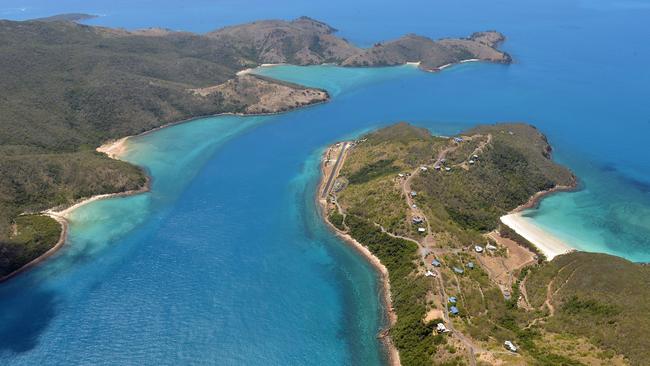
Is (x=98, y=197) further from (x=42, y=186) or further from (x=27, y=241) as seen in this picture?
(x=27, y=241)

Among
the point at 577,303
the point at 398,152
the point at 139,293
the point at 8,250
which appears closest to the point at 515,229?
the point at 577,303

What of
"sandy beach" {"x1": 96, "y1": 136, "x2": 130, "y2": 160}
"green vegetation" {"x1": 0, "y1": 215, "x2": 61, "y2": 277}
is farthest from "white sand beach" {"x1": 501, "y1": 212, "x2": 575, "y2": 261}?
"sandy beach" {"x1": 96, "y1": 136, "x2": 130, "y2": 160}

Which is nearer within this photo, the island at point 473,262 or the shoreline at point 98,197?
the island at point 473,262

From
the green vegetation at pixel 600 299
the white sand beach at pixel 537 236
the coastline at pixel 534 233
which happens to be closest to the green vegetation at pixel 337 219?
the coastline at pixel 534 233

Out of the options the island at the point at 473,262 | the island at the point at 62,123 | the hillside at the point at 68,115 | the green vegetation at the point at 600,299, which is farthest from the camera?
the hillside at the point at 68,115

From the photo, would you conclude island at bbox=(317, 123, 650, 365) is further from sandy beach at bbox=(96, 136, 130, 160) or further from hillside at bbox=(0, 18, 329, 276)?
sandy beach at bbox=(96, 136, 130, 160)

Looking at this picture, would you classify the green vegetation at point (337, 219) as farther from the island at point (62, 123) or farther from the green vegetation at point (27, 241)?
the green vegetation at point (27, 241)
